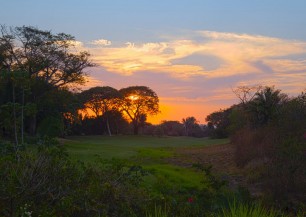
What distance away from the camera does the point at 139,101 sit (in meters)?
78.1

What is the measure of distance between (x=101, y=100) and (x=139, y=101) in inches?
339

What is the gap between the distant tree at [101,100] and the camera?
235ft

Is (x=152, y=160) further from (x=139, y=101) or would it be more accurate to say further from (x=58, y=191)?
→ (x=139, y=101)

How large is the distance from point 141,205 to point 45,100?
139 feet

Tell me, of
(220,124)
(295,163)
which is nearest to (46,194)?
(295,163)

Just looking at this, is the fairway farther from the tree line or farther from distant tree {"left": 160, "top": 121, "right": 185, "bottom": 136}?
distant tree {"left": 160, "top": 121, "right": 185, "bottom": 136}

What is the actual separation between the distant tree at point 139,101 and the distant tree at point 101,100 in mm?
4311

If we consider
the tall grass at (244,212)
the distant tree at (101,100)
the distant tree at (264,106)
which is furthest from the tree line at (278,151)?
the distant tree at (101,100)

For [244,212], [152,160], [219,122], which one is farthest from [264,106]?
[219,122]

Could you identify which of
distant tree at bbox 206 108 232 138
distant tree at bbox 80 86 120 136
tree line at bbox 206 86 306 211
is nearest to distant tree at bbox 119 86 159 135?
distant tree at bbox 80 86 120 136

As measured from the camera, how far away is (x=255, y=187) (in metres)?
15.2

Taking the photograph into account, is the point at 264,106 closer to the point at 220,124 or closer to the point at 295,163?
the point at 295,163

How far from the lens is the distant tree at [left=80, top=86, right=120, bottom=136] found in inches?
2822

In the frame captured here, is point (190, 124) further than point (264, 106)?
Yes
